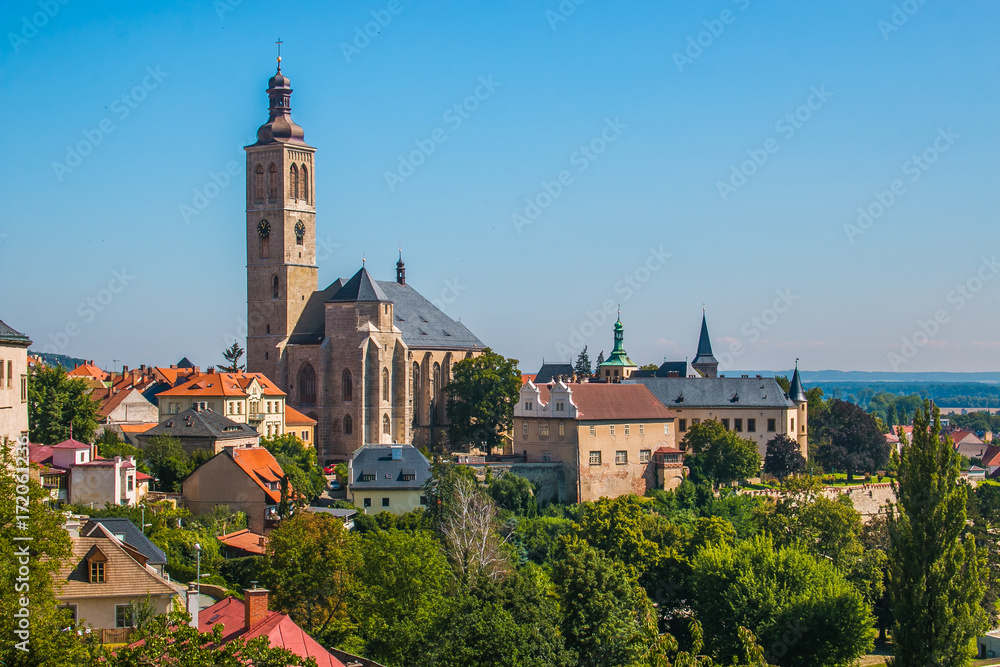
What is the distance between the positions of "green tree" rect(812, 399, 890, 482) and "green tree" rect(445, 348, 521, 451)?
24.0 m

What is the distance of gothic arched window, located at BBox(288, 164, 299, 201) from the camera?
8625 cm

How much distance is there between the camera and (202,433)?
195 ft

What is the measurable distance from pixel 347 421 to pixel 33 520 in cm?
6041

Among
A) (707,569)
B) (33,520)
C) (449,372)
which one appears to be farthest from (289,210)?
(33,520)

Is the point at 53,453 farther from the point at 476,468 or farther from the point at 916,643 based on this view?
the point at 916,643

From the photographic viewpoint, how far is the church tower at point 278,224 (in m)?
85.1

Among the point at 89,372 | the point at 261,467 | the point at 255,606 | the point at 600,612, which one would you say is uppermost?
the point at 89,372

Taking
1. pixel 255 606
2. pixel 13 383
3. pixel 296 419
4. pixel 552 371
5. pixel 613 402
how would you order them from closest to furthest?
pixel 13 383 < pixel 255 606 < pixel 613 402 < pixel 296 419 < pixel 552 371

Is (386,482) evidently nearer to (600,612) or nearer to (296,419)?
(296,419)

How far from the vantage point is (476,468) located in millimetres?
65250

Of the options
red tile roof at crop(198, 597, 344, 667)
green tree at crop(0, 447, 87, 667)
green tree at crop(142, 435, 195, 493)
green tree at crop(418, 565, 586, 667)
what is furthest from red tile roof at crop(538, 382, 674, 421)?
green tree at crop(0, 447, 87, 667)

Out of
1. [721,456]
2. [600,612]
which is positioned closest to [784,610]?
[600,612]

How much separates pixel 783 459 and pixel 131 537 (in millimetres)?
53927

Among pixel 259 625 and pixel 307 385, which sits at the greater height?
pixel 307 385
